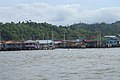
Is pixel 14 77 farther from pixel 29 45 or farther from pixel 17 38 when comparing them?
pixel 17 38

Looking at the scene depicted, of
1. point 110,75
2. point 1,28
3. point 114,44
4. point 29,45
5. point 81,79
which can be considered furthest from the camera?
point 1,28

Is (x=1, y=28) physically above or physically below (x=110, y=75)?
above

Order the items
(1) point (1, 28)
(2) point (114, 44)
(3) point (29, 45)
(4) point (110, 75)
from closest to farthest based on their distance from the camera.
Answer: (4) point (110, 75) → (3) point (29, 45) → (2) point (114, 44) → (1) point (1, 28)

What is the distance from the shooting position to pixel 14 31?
641ft

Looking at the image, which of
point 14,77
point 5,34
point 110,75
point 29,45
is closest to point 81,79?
point 110,75

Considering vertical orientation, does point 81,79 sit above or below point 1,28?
below

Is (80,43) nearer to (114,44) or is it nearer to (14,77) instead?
(114,44)

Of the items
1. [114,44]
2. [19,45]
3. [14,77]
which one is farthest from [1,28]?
[14,77]

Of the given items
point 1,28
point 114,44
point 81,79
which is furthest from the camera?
point 1,28

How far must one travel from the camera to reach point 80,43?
17300 centimetres

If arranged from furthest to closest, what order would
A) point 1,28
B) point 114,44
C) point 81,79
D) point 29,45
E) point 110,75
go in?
point 1,28
point 114,44
point 29,45
point 110,75
point 81,79

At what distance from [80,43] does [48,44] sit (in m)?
16.9

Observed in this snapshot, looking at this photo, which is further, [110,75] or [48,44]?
[48,44]

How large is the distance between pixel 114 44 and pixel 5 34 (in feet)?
175
